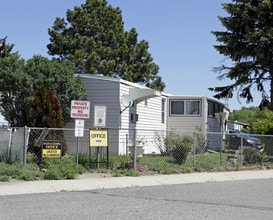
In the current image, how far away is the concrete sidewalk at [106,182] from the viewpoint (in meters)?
12.3

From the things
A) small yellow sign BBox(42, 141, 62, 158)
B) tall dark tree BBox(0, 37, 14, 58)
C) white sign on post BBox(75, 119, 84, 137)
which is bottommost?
small yellow sign BBox(42, 141, 62, 158)

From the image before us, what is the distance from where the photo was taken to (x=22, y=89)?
20516 mm

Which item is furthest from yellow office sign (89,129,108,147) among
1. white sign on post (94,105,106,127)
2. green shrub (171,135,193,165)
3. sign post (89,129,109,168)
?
green shrub (171,135,193,165)

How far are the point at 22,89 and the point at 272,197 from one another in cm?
1268

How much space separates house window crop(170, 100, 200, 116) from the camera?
99.0ft

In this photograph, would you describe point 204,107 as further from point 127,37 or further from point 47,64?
point 127,37

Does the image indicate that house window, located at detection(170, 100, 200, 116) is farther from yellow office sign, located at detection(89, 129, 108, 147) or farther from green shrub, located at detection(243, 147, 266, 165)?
yellow office sign, located at detection(89, 129, 108, 147)

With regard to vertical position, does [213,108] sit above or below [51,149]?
above

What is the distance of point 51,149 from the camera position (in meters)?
15.6

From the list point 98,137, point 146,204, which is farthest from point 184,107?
point 146,204

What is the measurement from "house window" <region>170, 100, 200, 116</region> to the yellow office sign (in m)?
14.4

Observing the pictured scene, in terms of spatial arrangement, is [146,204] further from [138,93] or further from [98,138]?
[138,93]

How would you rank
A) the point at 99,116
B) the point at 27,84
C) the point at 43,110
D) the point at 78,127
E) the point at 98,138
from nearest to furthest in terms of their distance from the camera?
the point at 78,127 < the point at 98,138 < the point at 99,116 < the point at 43,110 < the point at 27,84

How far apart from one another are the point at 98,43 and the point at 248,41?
626 inches
